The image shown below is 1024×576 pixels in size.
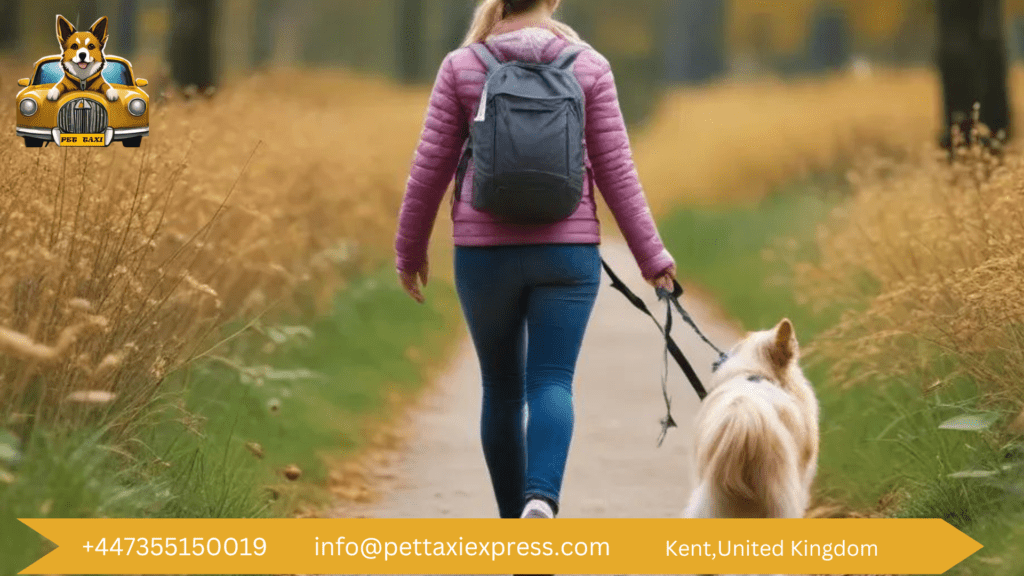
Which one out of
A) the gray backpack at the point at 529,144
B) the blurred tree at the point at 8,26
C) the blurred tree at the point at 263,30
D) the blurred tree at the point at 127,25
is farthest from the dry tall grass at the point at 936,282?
the blurred tree at the point at 263,30

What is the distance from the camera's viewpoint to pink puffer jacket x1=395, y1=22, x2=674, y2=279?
176 inches

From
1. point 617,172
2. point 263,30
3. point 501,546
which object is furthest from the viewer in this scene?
point 263,30

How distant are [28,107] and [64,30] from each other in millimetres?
412

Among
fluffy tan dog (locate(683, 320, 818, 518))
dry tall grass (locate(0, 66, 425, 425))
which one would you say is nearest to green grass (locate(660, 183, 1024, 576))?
fluffy tan dog (locate(683, 320, 818, 518))

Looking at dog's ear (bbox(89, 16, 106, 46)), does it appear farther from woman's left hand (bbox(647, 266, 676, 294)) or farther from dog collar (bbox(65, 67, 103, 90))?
woman's left hand (bbox(647, 266, 676, 294))

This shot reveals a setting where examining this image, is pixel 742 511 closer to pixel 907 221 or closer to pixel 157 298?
pixel 157 298

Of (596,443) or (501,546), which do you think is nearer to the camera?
(501,546)

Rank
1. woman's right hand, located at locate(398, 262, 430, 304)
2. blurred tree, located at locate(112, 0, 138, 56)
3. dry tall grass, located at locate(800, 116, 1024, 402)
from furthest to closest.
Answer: blurred tree, located at locate(112, 0, 138, 56) < dry tall grass, located at locate(800, 116, 1024, 402) < woman's right hand, located at locate(398, 262, 430, 304)

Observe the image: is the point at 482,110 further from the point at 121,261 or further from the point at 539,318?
the point at 121,261

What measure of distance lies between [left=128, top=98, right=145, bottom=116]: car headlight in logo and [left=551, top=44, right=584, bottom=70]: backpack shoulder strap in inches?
127

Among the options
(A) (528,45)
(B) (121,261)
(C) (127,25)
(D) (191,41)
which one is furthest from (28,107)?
(C) (127,25)

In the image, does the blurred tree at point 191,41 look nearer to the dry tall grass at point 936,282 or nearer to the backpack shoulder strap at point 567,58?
the dry tall grass at point 936,282

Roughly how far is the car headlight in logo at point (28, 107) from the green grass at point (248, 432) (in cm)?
148

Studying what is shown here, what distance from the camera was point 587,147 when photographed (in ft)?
15.0
